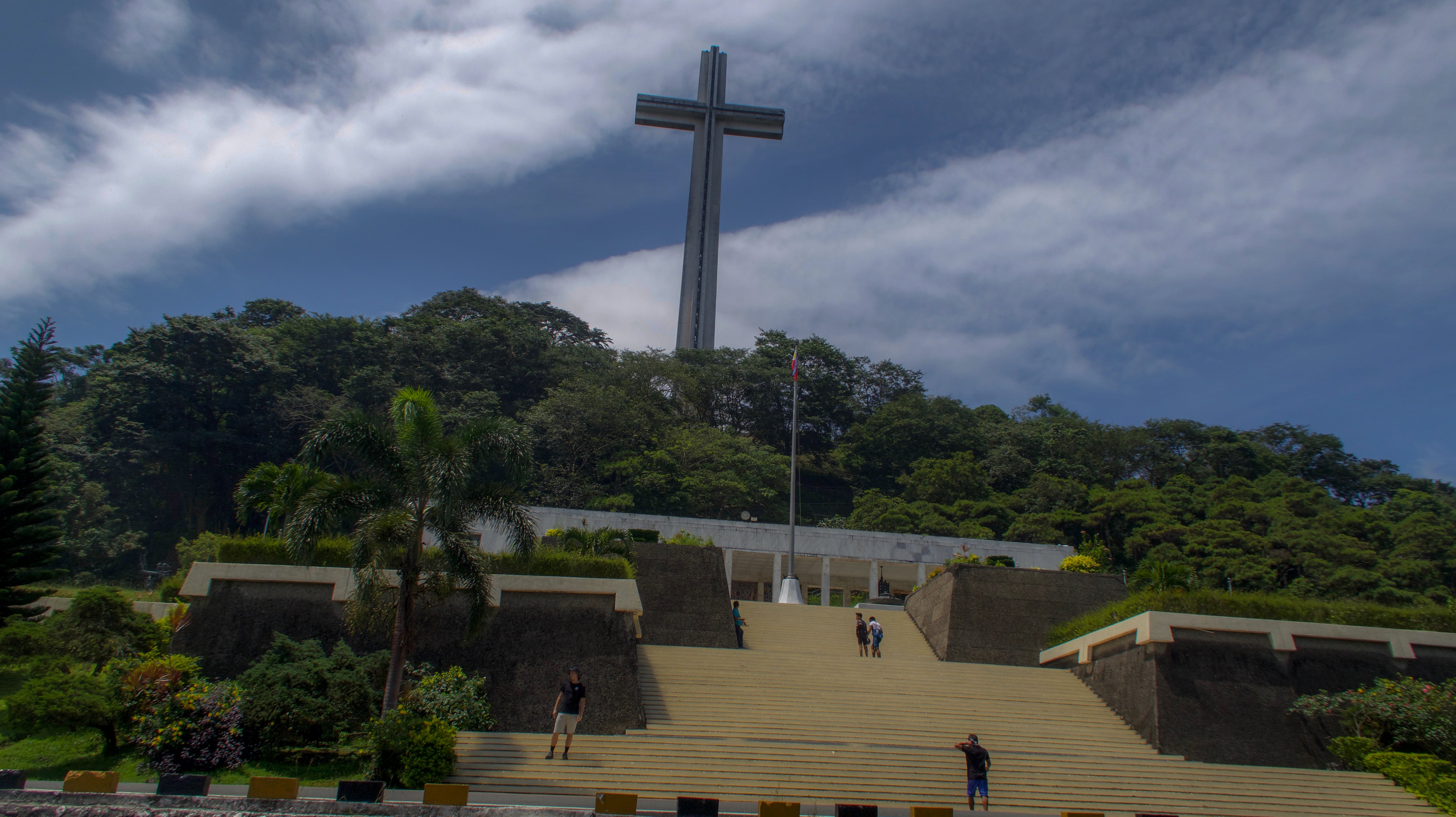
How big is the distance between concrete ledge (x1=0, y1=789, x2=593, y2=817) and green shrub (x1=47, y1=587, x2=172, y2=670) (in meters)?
5.75

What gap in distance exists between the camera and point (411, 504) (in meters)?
12.0

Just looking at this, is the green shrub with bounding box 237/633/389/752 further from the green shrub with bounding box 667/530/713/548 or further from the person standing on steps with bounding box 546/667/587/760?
the green shrub with bounding box 667/530/713/548

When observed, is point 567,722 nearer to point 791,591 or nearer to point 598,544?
point 598,544

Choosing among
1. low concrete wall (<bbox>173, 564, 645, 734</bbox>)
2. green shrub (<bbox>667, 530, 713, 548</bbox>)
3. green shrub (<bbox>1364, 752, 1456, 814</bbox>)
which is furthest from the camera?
green shrub (<bbox>667, 530, 713, 548</bbox>)

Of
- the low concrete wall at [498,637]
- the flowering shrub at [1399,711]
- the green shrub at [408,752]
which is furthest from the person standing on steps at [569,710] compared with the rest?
the flowering shrub at [1399,711]

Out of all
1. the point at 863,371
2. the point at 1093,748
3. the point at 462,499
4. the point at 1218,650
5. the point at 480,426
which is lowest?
the point at 1093,748

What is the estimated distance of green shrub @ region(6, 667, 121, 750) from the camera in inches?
415

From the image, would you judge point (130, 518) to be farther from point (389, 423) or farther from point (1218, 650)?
point (1218, 650)

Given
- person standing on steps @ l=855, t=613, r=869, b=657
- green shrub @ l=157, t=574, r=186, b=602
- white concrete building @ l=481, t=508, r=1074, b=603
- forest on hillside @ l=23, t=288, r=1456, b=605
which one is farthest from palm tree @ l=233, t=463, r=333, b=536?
forest on hillside @ l=23, t=288, r=1456, b=605

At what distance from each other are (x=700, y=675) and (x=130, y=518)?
1355 inches

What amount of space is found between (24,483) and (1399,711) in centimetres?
2432

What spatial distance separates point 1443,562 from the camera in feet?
107

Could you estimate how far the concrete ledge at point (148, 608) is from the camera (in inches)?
623

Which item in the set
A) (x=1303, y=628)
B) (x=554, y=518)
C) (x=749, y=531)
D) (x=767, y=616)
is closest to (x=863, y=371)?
(x=749, y=531)
